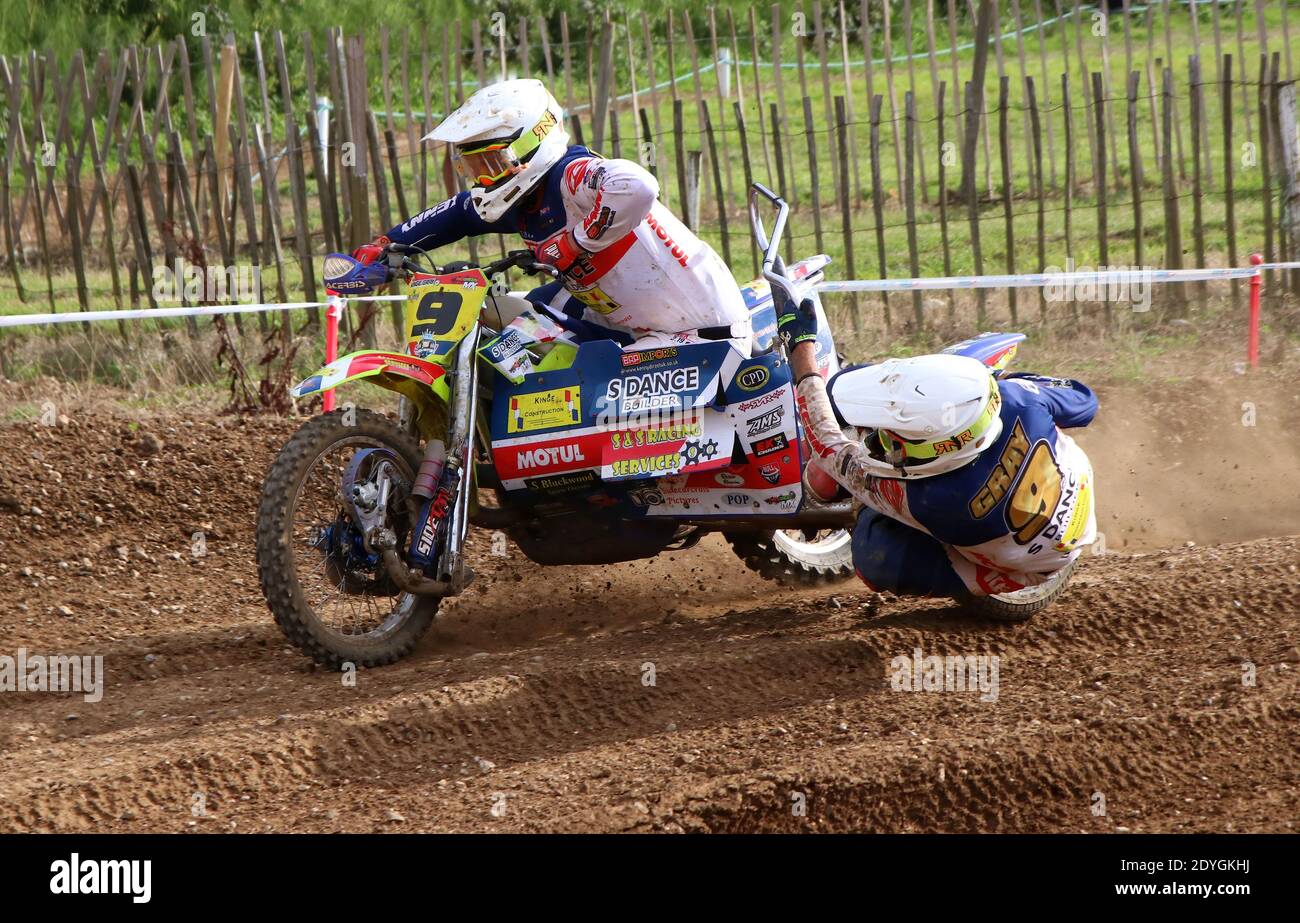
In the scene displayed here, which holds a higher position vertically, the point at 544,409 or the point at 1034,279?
the point at 544,409

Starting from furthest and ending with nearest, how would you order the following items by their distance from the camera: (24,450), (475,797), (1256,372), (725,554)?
(1256,372), (24,450), (725,554), (475,797)

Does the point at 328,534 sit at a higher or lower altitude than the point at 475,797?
higher

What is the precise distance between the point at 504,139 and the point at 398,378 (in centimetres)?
99

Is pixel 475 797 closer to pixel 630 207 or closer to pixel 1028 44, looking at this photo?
pixel 630 207

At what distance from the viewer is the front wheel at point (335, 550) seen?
202 inches

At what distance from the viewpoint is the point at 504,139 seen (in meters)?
5.44

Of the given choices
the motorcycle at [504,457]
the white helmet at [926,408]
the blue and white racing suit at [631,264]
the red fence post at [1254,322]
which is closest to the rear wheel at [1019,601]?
the motorcycle at [504,457]

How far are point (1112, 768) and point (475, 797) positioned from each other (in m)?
1.90

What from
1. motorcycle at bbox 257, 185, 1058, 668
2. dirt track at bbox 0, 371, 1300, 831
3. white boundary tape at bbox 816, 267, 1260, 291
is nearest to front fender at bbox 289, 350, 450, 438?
motorcycle at bbox 257, 185, 1058, 668

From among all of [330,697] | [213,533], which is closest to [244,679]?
[330,697]

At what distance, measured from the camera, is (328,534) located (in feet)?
17.7

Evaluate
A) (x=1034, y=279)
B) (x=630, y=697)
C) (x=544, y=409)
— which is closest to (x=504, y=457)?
(x=544, y=409)

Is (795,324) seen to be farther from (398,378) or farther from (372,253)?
(372,253)

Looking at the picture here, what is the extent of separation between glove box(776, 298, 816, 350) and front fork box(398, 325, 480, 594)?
117 centimetres
